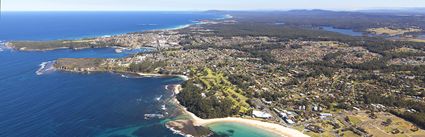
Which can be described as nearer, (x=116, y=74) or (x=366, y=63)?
(x=116, y=74)

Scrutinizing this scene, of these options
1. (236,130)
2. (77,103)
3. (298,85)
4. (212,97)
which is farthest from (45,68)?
(298,85)

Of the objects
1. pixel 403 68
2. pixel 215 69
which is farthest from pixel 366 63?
pixel 215 69

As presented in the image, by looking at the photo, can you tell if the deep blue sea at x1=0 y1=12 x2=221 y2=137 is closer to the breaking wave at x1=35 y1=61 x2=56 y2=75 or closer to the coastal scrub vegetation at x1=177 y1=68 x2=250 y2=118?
the breaking wave at x1=35 y1=61 x2=56 y2=75

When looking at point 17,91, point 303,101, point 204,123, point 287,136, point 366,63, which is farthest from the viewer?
point 366,63

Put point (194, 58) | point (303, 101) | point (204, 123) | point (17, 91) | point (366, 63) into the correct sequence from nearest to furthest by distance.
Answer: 1. point (204, 123)
2. point (303, 101)
3. point (17, 91)
4. point (366, 63)
5. point (194, 58)

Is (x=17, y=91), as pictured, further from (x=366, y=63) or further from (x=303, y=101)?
(x=366, y=63)

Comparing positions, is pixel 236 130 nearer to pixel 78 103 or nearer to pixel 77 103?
pixel 78 103
